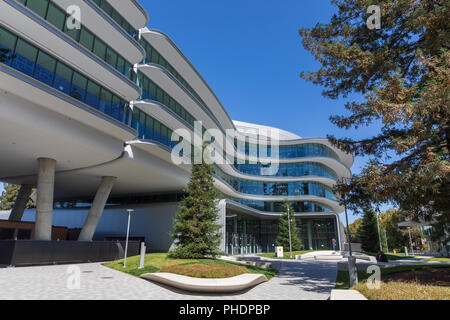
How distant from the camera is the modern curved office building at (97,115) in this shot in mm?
15047

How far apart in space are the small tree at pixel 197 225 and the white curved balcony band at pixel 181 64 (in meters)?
11.9

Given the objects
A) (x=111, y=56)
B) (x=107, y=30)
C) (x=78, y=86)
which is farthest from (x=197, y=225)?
(x=107, y=30)

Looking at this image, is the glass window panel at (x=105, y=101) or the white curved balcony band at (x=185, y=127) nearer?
the glass window panel at (x=105, y=101)

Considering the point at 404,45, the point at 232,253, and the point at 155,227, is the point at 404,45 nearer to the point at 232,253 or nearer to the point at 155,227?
the point at 155,227

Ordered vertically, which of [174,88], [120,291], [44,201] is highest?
[174,88]

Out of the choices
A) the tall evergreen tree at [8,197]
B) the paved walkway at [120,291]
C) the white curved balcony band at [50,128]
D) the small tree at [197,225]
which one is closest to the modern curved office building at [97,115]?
the white curved balcony band at [50,128]

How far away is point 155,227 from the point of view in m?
32.1

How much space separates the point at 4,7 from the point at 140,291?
1441cm

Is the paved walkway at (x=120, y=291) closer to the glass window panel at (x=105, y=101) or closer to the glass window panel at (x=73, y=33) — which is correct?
the glass window panel at (x=105, y=101)

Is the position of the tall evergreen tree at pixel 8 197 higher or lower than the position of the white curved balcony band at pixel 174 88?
lower

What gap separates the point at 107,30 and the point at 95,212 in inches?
596

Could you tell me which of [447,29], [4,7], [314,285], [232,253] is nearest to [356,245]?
[232,253]

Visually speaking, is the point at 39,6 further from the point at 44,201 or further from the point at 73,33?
the point at 44,201

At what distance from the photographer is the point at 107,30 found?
1933cm
